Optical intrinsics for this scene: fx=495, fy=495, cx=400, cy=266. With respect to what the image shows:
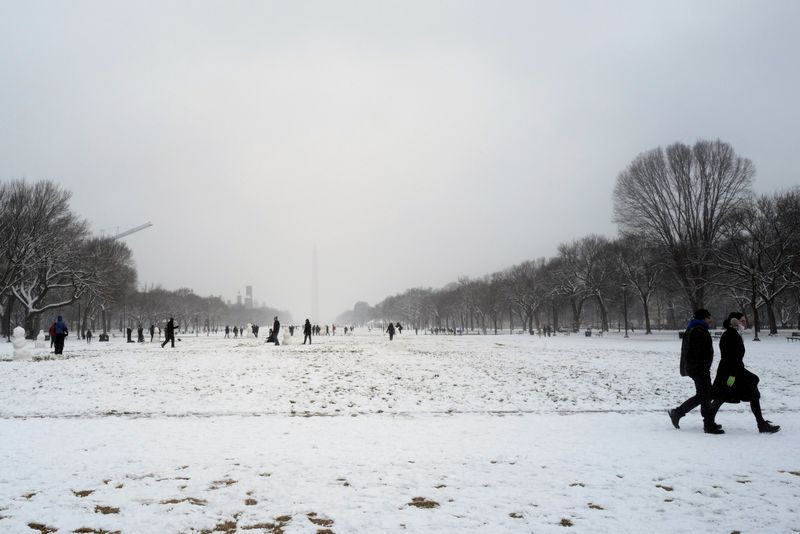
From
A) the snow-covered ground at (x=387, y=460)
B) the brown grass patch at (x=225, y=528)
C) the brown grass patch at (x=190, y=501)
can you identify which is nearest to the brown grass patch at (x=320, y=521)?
the snow-covered ground at (x=387, y=460)

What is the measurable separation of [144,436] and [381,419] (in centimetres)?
461

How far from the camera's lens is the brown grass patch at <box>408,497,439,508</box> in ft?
17.8

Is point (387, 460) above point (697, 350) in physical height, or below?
below

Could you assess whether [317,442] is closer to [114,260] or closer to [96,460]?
[96,460]

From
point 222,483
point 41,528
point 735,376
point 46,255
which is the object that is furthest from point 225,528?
point 46,255

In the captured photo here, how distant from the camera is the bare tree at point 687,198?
151 feet

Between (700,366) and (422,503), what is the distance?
636cm

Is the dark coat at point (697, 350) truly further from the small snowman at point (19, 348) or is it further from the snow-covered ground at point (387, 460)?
the small snowman at point (19, 348)

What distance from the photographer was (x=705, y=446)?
26.1ft

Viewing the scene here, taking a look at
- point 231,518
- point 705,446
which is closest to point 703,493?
point 705,446

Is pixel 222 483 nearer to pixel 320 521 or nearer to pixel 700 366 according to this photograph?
pixel 320 521

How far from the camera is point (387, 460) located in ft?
24.0

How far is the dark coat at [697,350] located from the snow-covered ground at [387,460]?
1.16 m

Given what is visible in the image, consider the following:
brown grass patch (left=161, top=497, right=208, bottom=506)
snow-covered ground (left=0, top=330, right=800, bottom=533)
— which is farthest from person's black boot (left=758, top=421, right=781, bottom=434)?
brown grass patch (left=161, top=497, right=208, bottom=506)
